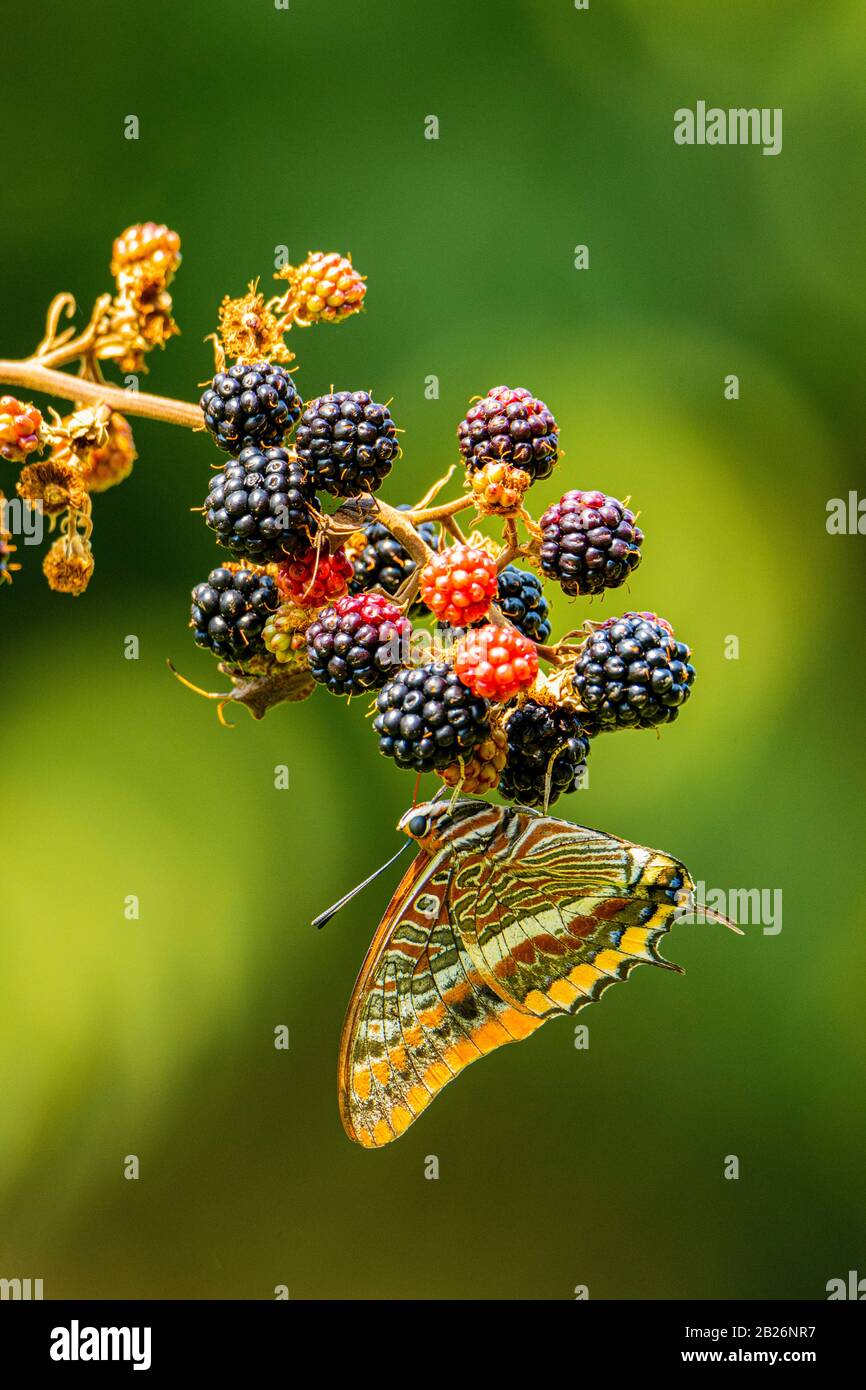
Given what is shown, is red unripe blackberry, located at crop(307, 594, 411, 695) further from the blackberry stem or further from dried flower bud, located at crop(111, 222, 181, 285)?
dried flower bud, located at crop(111, 222, 181, 285)

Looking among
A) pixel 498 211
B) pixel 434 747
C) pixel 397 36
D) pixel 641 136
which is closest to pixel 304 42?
pixel 397 36

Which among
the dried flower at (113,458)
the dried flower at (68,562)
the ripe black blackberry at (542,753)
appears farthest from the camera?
the dried flower at (113,458)

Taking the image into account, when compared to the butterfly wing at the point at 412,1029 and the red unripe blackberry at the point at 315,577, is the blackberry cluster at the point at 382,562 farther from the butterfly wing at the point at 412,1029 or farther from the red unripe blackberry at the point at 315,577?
the butterfly wing at the point at 412,1029

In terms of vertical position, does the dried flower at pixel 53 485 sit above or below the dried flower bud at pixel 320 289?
below

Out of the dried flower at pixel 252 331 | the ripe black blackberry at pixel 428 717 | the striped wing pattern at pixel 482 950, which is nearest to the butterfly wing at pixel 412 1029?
the striped wing pattern at pixel 482 950

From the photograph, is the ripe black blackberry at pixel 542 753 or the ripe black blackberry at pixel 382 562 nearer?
the ripe black blackberry at pixel 542 753

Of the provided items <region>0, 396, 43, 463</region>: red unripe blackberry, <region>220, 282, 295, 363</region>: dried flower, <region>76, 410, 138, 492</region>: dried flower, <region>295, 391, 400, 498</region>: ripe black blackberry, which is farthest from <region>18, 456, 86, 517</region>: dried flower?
<region>295, 391, 400, 498</region>: ripe black blackberry

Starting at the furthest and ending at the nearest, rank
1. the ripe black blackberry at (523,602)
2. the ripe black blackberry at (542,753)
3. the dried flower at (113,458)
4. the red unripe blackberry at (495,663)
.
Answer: the dried flower at (113,458) < the ripe black blackberry at (523,602) < the ripe black blackberry at (542,753) < the red unripe blackberry at (495,663)

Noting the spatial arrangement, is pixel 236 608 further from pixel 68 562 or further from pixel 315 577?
pixel 68 562
